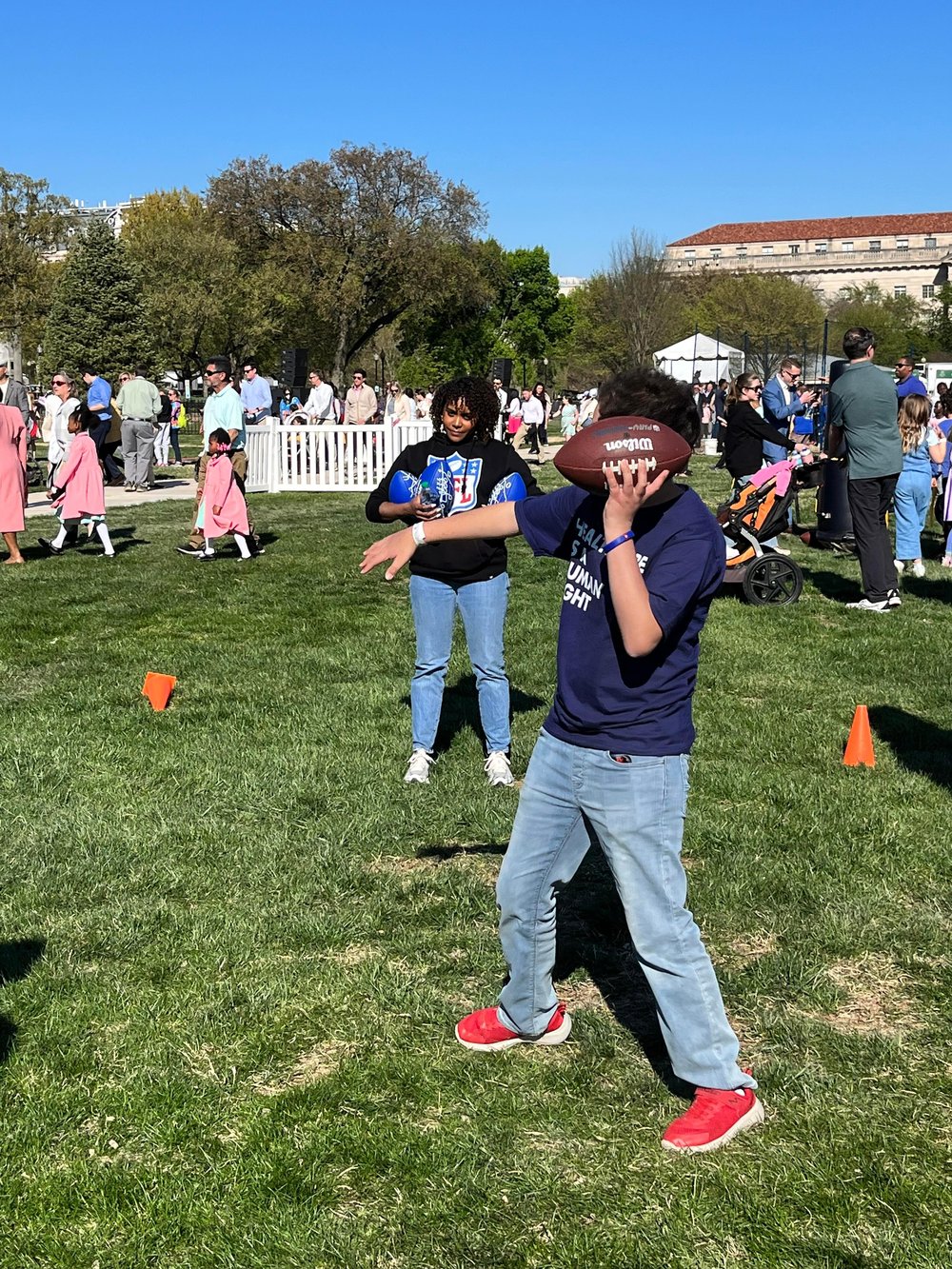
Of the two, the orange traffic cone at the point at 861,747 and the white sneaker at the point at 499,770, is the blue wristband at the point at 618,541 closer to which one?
the white sneaker at the point at 499,770

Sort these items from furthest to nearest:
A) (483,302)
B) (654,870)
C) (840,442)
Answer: (483,302), (840,442), (654,870)

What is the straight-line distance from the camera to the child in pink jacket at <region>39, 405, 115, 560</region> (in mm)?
13344

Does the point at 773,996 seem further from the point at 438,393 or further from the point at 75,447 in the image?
the point at 75,447

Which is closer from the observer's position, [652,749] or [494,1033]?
[652,749]

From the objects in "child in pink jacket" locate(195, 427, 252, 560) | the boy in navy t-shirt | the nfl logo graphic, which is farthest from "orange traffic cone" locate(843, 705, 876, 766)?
"child in pink jacket" locate(195, 427, 252, 560)

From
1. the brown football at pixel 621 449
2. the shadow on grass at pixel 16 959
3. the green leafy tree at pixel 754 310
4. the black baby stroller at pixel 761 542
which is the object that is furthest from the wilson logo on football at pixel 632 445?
the green leafy tree at pixel 754 310

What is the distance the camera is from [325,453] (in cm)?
2192

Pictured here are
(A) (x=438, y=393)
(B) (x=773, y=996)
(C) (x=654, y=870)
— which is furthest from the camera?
(A) (x=438, y=393)

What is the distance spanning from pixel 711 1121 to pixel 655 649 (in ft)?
3.91

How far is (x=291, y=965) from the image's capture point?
429 cm

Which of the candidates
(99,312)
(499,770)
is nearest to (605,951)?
(499,770)

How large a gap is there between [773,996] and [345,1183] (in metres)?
1.59

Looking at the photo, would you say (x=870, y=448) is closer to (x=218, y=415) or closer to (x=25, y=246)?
(x=218, y=415)

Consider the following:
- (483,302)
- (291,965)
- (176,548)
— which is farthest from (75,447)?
(483,302)
